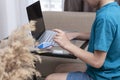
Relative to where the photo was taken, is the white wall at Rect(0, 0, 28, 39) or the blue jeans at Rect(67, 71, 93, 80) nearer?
the blue jeans at Rect(67, 71, 93, 80)

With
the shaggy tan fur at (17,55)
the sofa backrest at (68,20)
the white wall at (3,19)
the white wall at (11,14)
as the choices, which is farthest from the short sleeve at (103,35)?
the white wall at (3,19)

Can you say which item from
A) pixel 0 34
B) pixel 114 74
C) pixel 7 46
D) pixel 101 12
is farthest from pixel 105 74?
pixel 0 34

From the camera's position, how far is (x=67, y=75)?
4.72 ft

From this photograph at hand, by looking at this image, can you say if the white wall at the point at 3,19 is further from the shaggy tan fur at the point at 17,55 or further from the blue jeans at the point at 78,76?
the shaggy tan fur at the point at 17,55

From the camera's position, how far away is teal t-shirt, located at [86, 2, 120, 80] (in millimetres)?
1273

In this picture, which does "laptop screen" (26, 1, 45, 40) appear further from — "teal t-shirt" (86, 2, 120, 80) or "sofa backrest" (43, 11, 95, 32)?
"teal t-shirt" (86, 2, 120, 80)

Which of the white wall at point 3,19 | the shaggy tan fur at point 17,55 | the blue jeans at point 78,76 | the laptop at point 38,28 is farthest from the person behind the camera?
the white wall at point 3,19

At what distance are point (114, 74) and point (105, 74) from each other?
50 millimetres

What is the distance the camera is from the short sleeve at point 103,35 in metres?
1.27

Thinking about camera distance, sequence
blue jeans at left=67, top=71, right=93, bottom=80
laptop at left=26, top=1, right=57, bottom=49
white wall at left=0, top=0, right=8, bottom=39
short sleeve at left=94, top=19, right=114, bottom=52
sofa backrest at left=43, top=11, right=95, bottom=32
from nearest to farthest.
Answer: short sleeve at left=94, top=19, right=114, bottom=52 < blue jeans at left=67, top=71, right=93, bottom=80 < laptop at left=26, top=1, right=57, bottom=49 < sofa backrest at left=43, top=11, right=95, bottom=32 < white wall at left=0, top=0, right=8, bottom=39

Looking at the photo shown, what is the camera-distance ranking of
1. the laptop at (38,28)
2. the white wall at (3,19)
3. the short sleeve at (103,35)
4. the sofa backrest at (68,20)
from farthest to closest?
the white wall at (3,19) → the sofa backrest at (68,20) → the laptop at (38,28) → the short sleeve at (103,35)

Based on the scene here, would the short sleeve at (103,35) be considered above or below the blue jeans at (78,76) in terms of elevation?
above

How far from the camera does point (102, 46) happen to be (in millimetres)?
1271

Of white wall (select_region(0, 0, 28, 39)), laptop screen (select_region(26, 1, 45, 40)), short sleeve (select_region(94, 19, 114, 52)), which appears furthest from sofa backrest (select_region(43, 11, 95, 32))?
short sleeve (select_region(94, 19, 114, 52))
